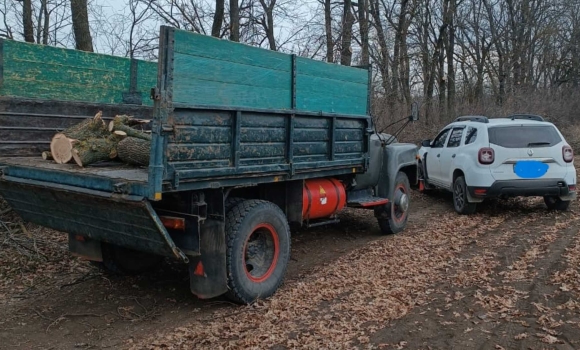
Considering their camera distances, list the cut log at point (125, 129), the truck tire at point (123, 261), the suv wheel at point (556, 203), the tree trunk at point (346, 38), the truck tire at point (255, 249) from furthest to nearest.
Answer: the tree trunk at point (346, 38) → the suv wheel at point (556, 203) → the truck tire at point (123, 261) → the cut log at point (125, 129) → the truck tire at point (255, 249)

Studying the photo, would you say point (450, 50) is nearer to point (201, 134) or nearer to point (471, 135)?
point (471, 135)

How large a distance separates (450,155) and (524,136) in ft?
5.06

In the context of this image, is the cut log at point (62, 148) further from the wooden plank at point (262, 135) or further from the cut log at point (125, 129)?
the wooden plank at point (262, 135)

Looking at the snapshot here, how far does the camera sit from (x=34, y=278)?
5852 millimetres

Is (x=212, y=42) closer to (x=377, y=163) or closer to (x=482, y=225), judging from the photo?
(x=377, y=163)

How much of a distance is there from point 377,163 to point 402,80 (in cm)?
1458

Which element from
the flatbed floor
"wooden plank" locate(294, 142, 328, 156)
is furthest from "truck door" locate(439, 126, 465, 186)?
the flatbed floor

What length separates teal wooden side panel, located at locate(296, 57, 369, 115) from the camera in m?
5.67

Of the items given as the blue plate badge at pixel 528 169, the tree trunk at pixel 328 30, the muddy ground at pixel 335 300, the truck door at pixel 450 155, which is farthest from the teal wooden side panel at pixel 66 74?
the tree trunk at pixel 328 30

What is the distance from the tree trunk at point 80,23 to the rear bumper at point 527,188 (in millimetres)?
7903

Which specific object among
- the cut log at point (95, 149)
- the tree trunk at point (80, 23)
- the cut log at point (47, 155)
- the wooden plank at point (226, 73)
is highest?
the tree trunk at point (80, 23)

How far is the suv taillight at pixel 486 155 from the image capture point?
879cm

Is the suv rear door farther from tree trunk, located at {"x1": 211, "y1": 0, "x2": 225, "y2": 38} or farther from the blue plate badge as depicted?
tree trunk, located at {"x1": 211, "y1": 0, "x2": 225, "y2": 38}

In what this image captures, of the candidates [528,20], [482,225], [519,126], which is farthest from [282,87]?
[528,20]
